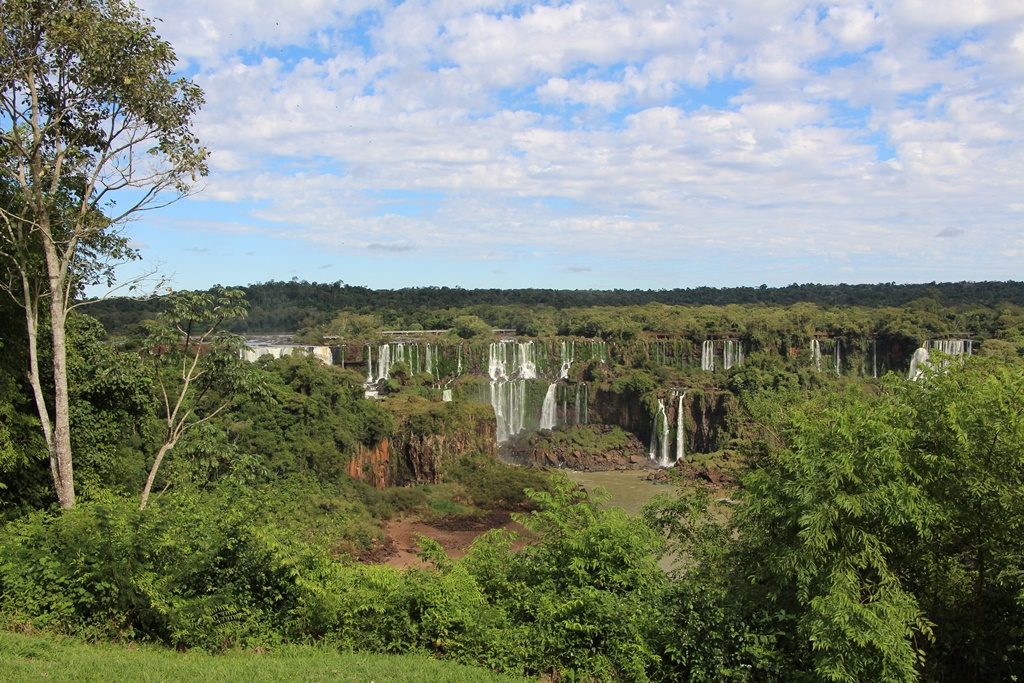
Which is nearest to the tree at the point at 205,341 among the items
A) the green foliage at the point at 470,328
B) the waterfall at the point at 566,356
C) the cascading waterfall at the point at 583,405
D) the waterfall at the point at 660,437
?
the waterfall at the point at 660,437

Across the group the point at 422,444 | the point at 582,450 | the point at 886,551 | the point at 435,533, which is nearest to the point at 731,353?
the point at 582,450

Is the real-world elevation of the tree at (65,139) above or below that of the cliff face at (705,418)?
above

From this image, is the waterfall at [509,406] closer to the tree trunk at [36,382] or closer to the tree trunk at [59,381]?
the tree trunk at [36,382]

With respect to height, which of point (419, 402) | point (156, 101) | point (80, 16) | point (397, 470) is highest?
point (80, 16)

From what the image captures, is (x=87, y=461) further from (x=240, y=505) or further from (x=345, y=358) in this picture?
(x=345, y=358)

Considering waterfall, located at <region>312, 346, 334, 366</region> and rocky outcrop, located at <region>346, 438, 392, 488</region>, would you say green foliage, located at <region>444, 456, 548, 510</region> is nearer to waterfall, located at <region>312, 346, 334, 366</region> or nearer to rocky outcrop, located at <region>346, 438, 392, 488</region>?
rocky outcrop, located at <region>346, 438, 392, 488</region>

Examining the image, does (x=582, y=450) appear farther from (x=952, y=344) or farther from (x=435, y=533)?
(x=952, y=344)

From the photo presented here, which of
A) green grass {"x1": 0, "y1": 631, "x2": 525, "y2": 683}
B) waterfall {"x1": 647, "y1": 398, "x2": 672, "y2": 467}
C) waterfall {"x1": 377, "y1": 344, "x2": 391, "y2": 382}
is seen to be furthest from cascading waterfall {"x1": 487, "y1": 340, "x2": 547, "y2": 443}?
green grass {"x1": 0, "y1": 631, "x2": 525, "y2": 683}

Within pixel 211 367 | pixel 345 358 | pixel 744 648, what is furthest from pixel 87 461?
pixel 345 358
